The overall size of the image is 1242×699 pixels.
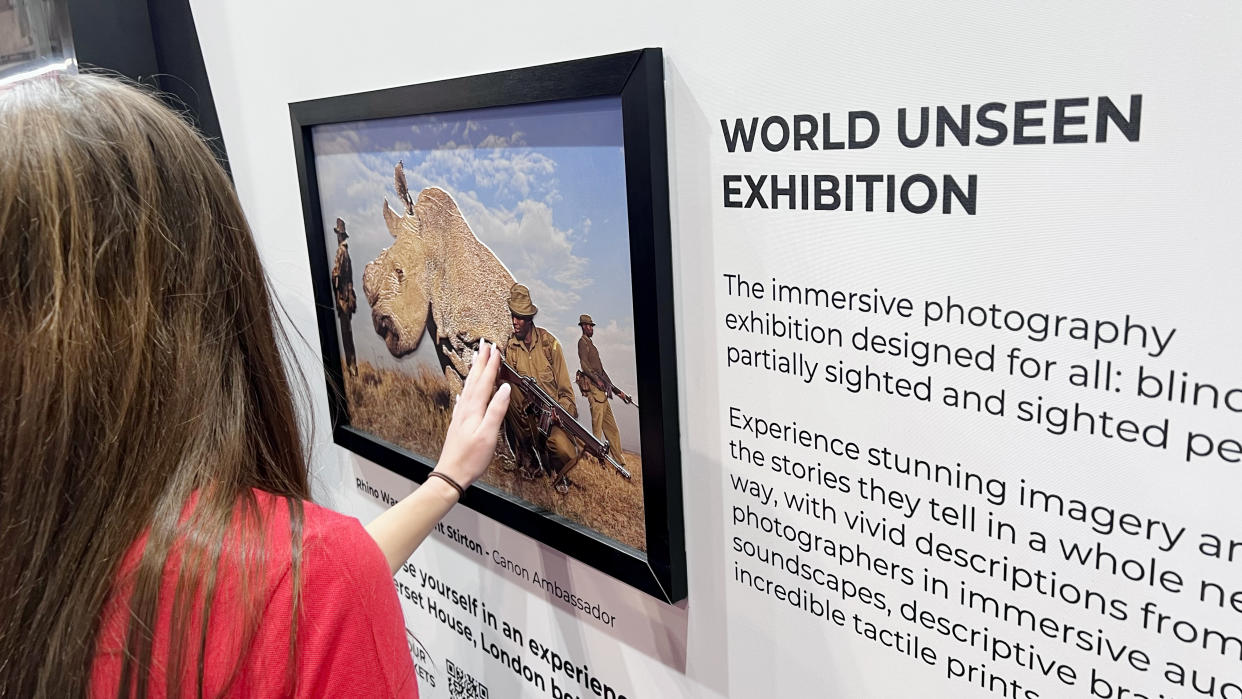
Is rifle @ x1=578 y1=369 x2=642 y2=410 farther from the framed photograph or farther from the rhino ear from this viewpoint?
the rhino ear

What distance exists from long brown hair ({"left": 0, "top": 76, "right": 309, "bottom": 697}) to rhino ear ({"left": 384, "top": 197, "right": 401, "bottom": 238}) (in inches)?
19.3

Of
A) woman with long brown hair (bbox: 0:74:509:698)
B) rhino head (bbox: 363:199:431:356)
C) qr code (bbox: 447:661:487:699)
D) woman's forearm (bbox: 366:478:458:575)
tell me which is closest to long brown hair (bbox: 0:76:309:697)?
woman with long brown hair (bbox: 0:74:509:698)

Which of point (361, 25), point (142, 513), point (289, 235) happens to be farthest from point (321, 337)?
point (142, 513)

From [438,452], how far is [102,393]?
26.6 inches

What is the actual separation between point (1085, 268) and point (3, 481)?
894mm

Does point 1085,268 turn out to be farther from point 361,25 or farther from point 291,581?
point 361,25

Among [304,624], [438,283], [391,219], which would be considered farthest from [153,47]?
[304,624]

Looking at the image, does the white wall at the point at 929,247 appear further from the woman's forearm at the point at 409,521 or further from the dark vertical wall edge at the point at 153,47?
the dark vertical wall edge at the point at 153,47

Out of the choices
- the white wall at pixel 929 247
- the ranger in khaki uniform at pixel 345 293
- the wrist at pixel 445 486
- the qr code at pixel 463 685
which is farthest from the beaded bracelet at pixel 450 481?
the qr code at pixel 463 685

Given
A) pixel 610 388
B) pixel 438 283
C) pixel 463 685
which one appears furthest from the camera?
pixel 463 685

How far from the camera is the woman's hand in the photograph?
4.00 feet

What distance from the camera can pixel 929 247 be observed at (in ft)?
2.56

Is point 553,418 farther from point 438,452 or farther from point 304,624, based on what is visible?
point 304,624

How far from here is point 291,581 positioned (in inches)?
32.2
